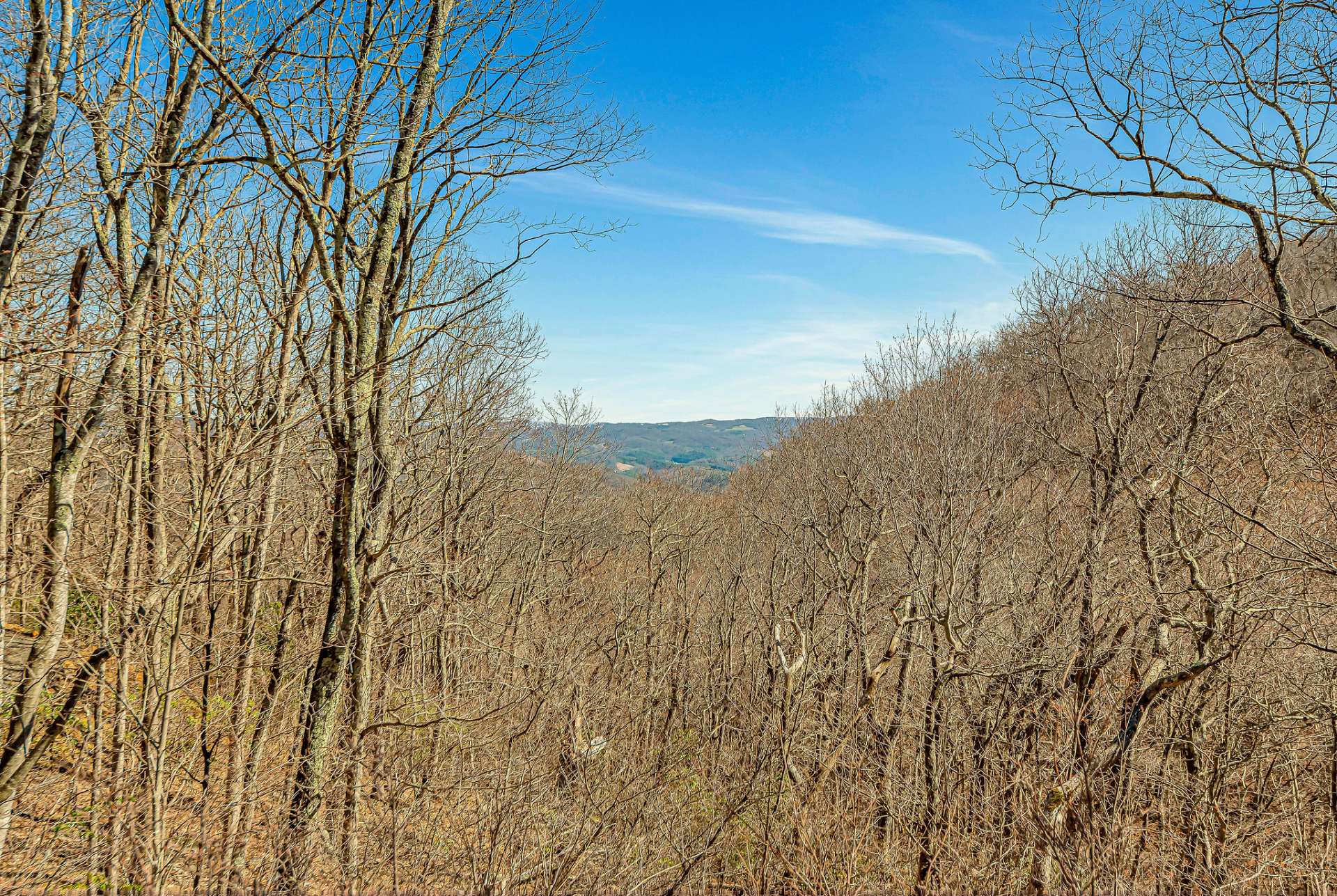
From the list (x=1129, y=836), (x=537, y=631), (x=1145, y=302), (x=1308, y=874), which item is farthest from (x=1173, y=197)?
(x=537, y=631)

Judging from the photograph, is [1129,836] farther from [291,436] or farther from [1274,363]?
[291,436]

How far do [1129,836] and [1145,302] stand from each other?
8.30 m

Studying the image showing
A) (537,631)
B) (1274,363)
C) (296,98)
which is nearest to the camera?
(296,98)

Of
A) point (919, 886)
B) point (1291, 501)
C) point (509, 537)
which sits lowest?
point (919, 886)

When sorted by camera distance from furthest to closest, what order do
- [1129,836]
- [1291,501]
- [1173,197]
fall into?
[1291,501] < [1129,836] < [1173,197]

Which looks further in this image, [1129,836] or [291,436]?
[1129,836]

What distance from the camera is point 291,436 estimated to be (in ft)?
19.9

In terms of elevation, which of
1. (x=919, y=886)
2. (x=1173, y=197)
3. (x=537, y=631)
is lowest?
(x=919, y=886)

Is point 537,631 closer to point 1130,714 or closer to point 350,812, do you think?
point 350,812

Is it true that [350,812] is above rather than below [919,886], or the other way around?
above

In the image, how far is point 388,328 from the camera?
7.19 m

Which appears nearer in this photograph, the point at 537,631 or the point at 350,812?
the point at 350,812

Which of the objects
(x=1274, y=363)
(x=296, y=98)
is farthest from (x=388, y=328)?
(x=1274, y=363)

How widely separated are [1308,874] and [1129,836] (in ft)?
5.76
